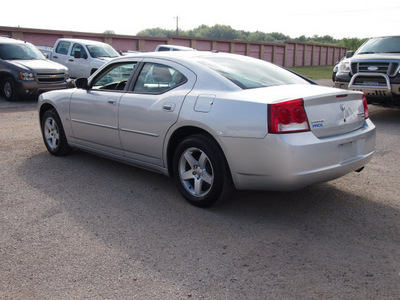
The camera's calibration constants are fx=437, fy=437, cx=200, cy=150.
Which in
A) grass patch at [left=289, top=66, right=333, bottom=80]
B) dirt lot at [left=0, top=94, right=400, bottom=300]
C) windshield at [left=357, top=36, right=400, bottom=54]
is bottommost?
dirt lot at [left=0, top=94, right=400, bottom=300]

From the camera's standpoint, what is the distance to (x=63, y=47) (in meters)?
17.2

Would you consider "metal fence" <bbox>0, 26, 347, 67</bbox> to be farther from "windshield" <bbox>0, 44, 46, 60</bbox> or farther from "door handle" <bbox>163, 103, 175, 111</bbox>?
"door handle" <bbox>163, 103, 175, 111</bbox>

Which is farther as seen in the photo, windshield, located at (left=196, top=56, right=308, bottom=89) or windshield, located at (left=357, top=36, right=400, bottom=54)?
windshield, located at (left=357, top=36, right=400, bottom=54)

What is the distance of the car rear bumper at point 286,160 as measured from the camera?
3.79 m

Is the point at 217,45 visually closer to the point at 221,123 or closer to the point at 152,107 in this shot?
the point at 152,107

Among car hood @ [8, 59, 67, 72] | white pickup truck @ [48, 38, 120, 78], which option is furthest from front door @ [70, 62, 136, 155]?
white pickup truck @ [48, 38, 120, 78]

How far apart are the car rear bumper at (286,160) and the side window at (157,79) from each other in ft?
3.51

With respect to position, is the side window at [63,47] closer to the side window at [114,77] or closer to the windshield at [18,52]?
the windshield at [18,52]

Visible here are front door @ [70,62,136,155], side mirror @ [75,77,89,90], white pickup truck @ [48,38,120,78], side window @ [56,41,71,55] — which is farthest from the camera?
side window @ [56,41,71,55]

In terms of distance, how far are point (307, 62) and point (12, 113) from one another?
154 ft

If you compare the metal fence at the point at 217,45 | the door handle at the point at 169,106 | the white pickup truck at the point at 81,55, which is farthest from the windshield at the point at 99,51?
the door handle at the point at 169,106

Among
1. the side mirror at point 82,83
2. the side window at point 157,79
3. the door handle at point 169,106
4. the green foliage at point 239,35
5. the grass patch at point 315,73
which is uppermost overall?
the green foliage at point 239,35

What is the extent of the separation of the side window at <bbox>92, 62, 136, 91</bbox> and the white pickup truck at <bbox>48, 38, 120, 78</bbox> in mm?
10445

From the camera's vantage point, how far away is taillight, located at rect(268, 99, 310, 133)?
3795 mm
